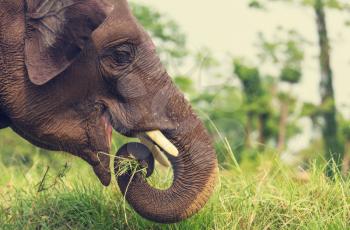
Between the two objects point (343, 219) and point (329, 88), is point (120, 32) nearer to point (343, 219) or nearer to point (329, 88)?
point (343, 219)

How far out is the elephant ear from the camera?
3988 millimetres

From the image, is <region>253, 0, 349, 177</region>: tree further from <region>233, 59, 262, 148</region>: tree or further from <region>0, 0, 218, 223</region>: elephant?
<region>0, 0, 218, 223</region>: elephant

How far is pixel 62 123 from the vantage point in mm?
4148

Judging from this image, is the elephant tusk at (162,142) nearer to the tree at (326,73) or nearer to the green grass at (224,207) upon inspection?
the green grass at (224,207)

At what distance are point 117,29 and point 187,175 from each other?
0.81 meters

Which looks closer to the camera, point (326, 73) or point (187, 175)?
point (187, 175)

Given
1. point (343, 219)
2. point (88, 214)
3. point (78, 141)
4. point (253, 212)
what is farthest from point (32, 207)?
point (343, 219)

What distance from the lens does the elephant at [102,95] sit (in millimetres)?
4000

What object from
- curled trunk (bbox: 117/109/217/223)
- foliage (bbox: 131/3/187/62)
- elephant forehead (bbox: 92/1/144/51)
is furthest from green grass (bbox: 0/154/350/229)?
foliage (bbox: 131/3/187/62)

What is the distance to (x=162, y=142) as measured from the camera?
156 inches

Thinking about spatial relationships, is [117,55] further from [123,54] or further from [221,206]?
[221,206]

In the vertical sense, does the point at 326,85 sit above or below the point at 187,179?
below

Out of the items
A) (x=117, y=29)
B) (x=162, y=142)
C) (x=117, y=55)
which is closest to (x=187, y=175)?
(x=162, y=142)

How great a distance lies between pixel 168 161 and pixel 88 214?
769 mm
